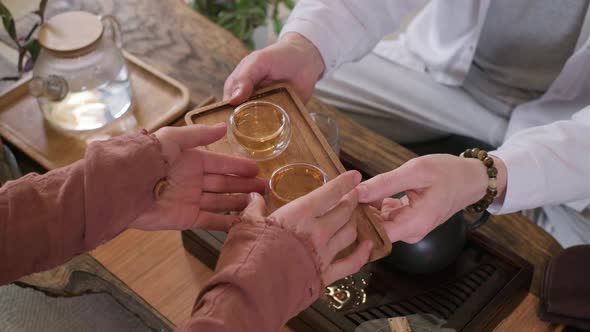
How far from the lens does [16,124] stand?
4.22ft

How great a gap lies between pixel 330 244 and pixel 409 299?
23 centimetres

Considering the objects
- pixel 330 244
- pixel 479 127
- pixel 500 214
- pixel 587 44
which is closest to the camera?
pixel 330 244

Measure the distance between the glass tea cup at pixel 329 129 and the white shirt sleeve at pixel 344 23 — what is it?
116 millimetres

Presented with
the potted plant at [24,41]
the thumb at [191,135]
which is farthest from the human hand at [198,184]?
the potted plant at [24,41]

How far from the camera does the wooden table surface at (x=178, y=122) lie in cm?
104

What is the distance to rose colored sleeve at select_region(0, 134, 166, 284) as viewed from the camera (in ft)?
2.64

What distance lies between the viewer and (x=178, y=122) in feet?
4.28

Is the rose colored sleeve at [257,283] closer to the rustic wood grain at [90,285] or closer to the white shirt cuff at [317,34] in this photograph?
the rustic wood grain at [90,285]

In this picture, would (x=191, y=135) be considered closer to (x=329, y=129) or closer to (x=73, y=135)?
(x=329, y=129)

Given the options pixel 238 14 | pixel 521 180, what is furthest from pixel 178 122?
pixel 238 14

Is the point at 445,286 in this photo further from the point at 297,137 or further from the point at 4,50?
the point at 4,50

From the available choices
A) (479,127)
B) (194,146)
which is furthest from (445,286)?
(479,127)

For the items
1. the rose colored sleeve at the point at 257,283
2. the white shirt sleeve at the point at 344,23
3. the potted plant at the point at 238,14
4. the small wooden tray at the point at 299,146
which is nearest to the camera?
the rose colored sleeve at the point at 257,283

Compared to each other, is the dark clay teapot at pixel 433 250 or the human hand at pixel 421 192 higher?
the human hand at pixel 421 192
